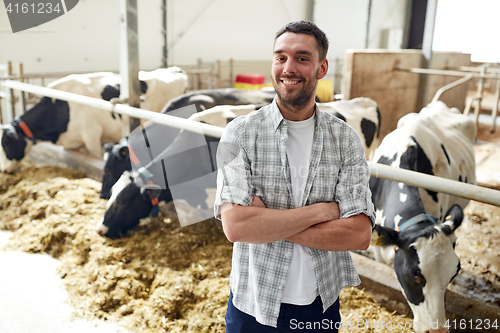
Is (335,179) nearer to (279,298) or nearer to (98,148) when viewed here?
(279,298)

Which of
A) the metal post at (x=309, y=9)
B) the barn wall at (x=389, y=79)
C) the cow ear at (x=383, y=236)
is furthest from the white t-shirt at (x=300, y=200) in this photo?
the metal post at (x=309, y=9)

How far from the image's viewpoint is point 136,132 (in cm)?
420

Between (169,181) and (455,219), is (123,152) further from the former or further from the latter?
(455,219)

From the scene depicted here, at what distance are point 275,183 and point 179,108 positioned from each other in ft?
14.3

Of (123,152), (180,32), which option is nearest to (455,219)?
(123,152)

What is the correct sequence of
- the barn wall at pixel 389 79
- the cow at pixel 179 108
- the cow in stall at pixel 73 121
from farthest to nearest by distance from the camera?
the barn wall at pixel 389 79, the cow in stall at pixel 73 121, the cow at pixel 179 108

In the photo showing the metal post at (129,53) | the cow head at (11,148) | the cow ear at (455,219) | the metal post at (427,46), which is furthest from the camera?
the metal post at (427,46)

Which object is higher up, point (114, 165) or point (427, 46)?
point (427, 46)

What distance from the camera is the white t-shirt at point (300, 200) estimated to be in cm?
143

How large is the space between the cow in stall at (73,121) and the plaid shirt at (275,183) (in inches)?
191

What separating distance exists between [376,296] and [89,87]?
5.46 metres

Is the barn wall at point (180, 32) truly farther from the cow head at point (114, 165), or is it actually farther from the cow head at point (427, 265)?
the cow head at point (427, 265)

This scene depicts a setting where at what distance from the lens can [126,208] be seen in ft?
11.4

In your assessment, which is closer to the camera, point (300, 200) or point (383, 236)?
point (300, 200)
